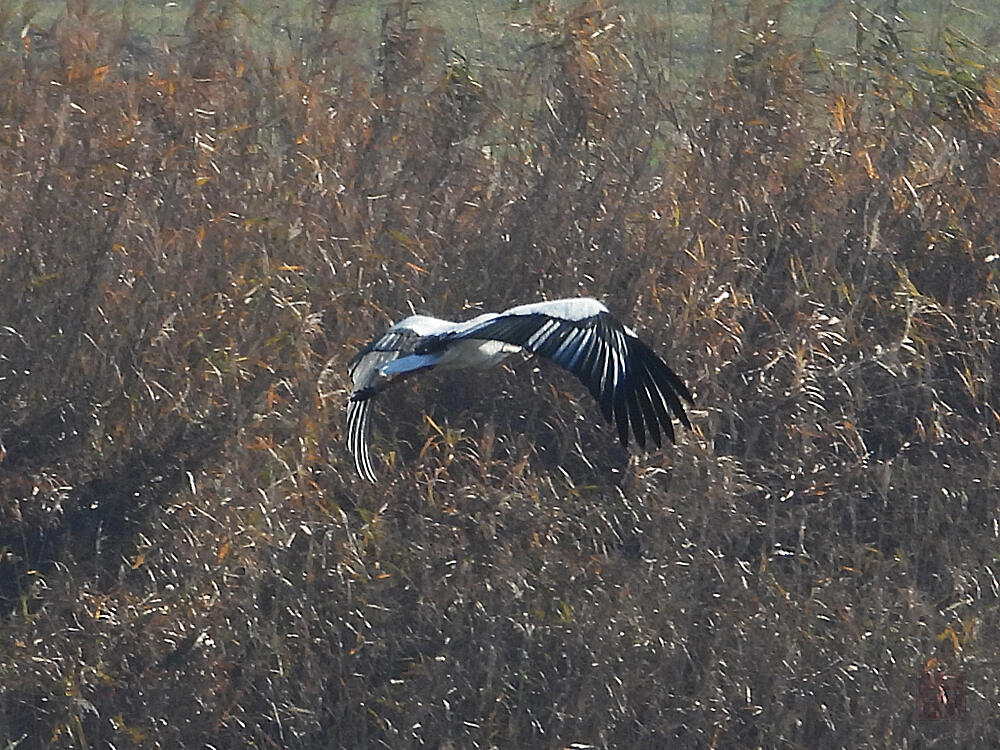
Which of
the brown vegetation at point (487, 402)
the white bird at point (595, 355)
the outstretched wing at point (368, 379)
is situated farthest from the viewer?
the brown vegetation at point (487, 402)

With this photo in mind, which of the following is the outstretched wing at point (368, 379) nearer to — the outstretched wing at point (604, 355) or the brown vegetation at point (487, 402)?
the brown vegetation at point (487, 402)

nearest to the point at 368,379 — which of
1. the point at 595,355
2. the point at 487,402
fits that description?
the point at 487,402

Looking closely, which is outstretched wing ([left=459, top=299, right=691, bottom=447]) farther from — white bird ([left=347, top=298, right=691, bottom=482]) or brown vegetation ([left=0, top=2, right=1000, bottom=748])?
brown vegetation ([left=0, top=2, right=1000, bottom=748])

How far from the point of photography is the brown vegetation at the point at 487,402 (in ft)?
18.3

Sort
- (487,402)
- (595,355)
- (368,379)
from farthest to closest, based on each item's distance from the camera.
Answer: (487,402) → (368,379) → (595,355)

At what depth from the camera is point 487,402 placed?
6.18 m

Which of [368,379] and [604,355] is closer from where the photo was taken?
[604,355]

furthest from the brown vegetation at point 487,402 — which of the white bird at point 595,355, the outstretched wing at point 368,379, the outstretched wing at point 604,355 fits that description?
the outstretched wing at point 604,355

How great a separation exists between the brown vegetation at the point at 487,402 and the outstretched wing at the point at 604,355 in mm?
1512

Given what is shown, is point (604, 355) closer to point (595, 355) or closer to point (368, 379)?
point (595, 355)

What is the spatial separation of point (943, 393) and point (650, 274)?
3.66ft

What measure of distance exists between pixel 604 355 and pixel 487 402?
1.93m

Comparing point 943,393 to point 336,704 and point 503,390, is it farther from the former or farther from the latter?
point 336,704

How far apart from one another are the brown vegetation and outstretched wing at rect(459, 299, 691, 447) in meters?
1.51
